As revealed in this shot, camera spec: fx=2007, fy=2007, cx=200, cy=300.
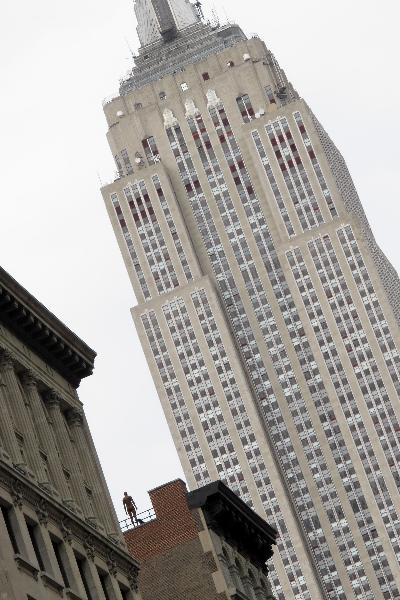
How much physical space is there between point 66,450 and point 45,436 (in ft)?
10.2

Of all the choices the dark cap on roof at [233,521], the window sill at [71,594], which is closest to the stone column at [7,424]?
the window sill at [71,594]

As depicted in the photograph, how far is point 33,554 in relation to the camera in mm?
69500

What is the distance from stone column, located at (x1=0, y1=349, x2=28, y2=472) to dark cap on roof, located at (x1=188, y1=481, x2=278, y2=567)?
26.1 m

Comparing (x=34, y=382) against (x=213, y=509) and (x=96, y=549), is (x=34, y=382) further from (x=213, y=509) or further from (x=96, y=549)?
(x=213, y=509)

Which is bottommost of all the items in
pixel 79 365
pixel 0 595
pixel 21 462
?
pixel 0 595

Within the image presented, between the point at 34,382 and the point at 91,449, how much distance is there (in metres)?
6.73

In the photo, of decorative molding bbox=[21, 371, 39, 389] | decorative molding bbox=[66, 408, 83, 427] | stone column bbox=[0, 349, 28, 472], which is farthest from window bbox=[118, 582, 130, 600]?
stone column bbox=[0, 349, 28, 472]

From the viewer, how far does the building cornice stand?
75875mm

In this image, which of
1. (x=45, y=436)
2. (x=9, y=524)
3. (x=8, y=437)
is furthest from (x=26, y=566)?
(x=45, y=436)

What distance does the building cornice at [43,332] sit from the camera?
75875 mm

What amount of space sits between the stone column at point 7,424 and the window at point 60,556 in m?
3.35

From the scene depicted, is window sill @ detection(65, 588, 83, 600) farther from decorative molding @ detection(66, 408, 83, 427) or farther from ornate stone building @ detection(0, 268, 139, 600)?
decorative molding @ detection(66, 408, 83, 427)

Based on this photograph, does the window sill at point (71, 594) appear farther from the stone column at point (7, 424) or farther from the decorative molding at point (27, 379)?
the decorative molding at point (27, 379)

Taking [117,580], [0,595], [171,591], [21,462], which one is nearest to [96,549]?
[117,580]
